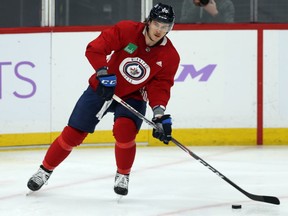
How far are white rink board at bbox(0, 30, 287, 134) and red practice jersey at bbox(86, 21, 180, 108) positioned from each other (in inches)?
81.7

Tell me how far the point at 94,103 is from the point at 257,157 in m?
1.92

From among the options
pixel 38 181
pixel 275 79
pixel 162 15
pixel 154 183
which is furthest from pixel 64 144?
pixel 275 79

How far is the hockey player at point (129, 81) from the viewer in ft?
12.4

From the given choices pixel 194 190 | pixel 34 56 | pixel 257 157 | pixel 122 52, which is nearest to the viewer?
pixel 122 52

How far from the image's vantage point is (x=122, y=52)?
388cm

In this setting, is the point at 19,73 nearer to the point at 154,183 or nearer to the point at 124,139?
the point at 154,183

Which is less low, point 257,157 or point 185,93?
point 185,93

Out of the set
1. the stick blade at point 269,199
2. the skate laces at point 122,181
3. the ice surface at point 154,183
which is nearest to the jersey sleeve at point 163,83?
the skate laces at point 122,181

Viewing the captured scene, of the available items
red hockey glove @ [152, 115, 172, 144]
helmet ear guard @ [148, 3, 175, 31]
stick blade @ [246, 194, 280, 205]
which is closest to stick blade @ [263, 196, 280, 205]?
stick blade @ [246, 194, 280, 205]

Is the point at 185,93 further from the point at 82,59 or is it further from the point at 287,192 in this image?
the point at 287,192

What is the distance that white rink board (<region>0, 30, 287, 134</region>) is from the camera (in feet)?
19.5

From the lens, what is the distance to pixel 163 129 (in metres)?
3.73

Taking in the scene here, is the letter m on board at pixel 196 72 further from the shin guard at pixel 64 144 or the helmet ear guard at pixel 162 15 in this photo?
the helmet ear guard at pixel 162 15

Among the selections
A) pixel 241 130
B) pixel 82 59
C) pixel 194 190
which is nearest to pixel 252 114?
pixel 241 130
